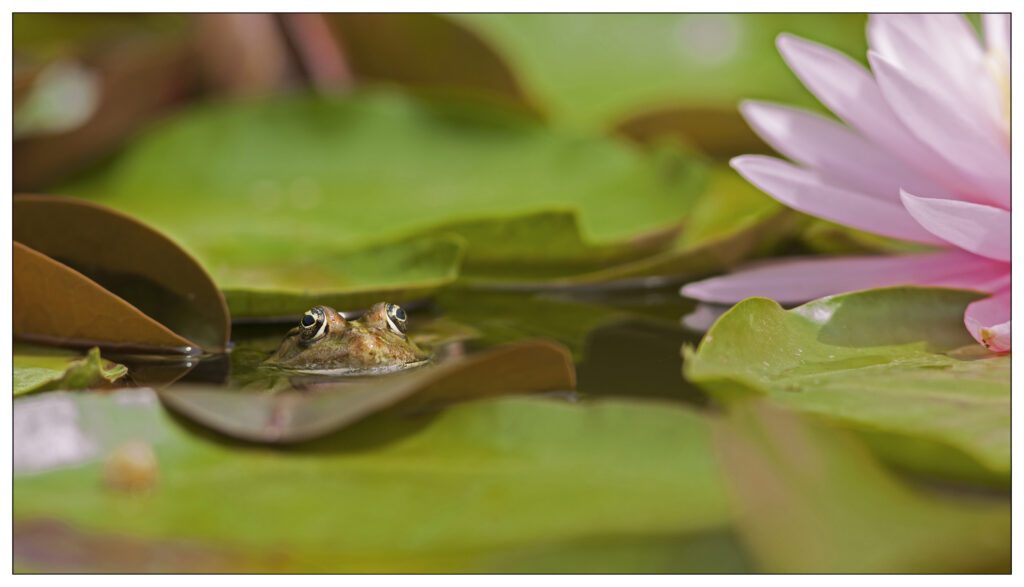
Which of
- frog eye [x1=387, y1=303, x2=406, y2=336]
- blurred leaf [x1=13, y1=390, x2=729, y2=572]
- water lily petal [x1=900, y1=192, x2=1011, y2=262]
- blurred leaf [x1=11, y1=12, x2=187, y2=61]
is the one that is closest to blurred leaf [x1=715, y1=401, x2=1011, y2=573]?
blurred leaf [x1=13, y1=390, x2=729, y2=572]

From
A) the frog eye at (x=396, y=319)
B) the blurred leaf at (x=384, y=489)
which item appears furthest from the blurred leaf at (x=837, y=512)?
the frog eye at (x=396, y=319)

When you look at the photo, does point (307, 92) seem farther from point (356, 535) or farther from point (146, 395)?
point (356, 535)

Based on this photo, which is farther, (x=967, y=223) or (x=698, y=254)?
(x=698, y=254)

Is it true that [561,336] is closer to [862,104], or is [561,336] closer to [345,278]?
[345,278]

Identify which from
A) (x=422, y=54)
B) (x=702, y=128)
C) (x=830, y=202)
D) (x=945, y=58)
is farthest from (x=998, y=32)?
(x=422, y=54)

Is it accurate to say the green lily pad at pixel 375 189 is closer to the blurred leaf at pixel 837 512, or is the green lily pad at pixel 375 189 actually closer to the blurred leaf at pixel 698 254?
the blurred leaf at pixel 698 254

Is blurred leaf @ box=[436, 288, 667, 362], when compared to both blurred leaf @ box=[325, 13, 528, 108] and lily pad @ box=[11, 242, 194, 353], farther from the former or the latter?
blurred leaf @ box=[325, 13, 528, 108]
